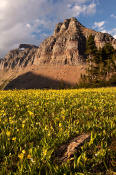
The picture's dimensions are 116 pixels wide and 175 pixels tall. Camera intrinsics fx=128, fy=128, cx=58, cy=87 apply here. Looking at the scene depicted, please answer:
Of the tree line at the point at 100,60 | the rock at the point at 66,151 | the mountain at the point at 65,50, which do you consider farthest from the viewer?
the mountain at the point at 65,50

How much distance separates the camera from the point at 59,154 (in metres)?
2.40

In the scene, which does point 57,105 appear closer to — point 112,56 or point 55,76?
point 112,56

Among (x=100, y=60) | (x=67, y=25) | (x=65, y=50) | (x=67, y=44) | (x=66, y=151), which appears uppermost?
(x=67, y=25)

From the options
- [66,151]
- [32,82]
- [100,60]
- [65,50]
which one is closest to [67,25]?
[65,50]

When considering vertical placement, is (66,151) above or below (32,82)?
Result: below

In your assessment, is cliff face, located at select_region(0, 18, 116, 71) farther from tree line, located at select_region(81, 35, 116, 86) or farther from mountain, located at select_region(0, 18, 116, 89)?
tree line, located at select_region(81, 35, 116, 86)

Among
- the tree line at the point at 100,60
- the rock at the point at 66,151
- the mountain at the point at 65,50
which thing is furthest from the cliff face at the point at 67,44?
the rock at the point at 66,151

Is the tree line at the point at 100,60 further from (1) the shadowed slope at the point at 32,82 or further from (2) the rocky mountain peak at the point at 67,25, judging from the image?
(2) the rocky mountain peak at the point at 67,25

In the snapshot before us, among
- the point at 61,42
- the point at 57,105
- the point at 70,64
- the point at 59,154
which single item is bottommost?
the point at 59,154

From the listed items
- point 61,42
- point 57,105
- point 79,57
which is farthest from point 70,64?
point 57,105

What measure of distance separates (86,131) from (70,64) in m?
144

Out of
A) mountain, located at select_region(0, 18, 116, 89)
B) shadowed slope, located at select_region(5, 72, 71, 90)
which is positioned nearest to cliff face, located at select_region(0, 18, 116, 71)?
mountain, located at select_region(0, 18, 116, 89)

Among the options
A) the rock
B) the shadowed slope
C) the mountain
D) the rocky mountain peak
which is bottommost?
the rock

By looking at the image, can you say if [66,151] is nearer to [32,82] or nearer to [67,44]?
[32,82]
